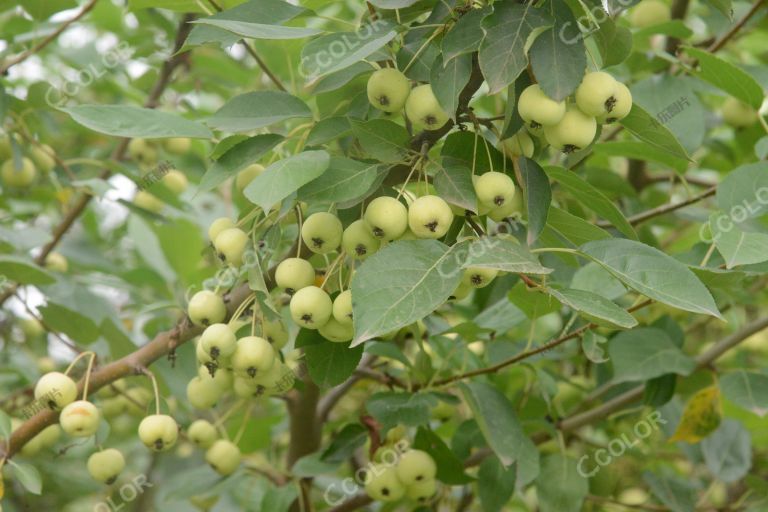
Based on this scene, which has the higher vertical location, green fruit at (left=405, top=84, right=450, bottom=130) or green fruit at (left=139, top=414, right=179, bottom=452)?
green fruit at (left=405, top=84, right=450, bottom=130)

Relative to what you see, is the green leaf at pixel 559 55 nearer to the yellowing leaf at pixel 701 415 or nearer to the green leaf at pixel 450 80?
the green leaf at pixel 450 80

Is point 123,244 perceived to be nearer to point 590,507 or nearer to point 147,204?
point 147,204

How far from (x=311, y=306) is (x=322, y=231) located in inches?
4.4

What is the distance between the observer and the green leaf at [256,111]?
4.60 feet

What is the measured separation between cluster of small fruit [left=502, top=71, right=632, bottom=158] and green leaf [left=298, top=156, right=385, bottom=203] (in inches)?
9.2

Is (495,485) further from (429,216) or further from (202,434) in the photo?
(429,216)

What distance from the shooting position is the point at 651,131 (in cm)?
138

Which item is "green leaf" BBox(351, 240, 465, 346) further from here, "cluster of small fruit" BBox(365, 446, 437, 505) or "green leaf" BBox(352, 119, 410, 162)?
"cluster of small fruit" BBox(365, 446, 437, 505)

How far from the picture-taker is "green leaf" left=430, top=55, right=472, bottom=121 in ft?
4.05

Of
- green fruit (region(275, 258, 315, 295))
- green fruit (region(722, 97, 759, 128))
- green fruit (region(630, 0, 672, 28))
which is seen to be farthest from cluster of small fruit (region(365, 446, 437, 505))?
green fruit (region(630, 0, 672, 28))

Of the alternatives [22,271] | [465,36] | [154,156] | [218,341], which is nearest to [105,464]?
[22,271]

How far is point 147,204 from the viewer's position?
120 inches

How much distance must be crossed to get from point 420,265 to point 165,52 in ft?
5.49
